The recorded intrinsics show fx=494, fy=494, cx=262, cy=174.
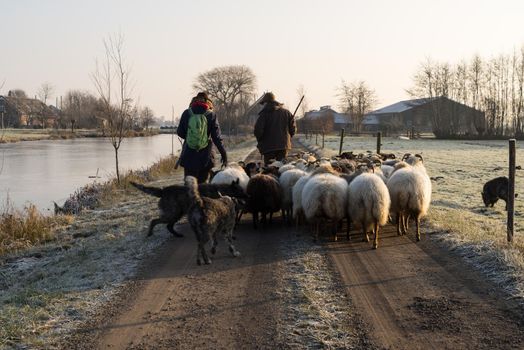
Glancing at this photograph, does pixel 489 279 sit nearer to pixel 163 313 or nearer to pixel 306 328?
pixel 306 328

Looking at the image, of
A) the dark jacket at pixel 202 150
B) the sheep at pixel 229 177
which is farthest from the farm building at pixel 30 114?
the dark jacket at pixel 202 150

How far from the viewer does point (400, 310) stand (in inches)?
202

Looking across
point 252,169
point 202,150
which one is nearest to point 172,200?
point 202,150

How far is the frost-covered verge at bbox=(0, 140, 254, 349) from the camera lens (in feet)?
15.3

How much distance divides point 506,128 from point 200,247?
60.0 m

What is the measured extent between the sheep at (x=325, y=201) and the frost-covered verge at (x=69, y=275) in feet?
8.28

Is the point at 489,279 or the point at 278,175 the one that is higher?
the point at 278,175

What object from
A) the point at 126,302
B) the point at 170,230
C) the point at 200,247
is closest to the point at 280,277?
the point at 200,247

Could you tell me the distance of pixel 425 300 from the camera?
5.41 meters

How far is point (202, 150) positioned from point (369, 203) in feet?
10.8

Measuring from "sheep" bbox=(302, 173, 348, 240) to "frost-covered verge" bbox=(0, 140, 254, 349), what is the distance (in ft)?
8.28

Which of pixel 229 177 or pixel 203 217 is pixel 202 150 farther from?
pixel 203 217

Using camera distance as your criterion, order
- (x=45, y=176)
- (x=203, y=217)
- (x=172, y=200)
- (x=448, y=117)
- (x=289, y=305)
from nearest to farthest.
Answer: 1. (x=289, y=305)
2. (x=203, y=217)
3. (x=172, y=200)
4. (x=45, y=176)
5. (x=448, y=117)

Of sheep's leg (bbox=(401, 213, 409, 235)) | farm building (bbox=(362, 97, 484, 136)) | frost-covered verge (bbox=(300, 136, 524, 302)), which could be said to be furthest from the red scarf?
farm building (bbox=(362, 97, 484, 136))
